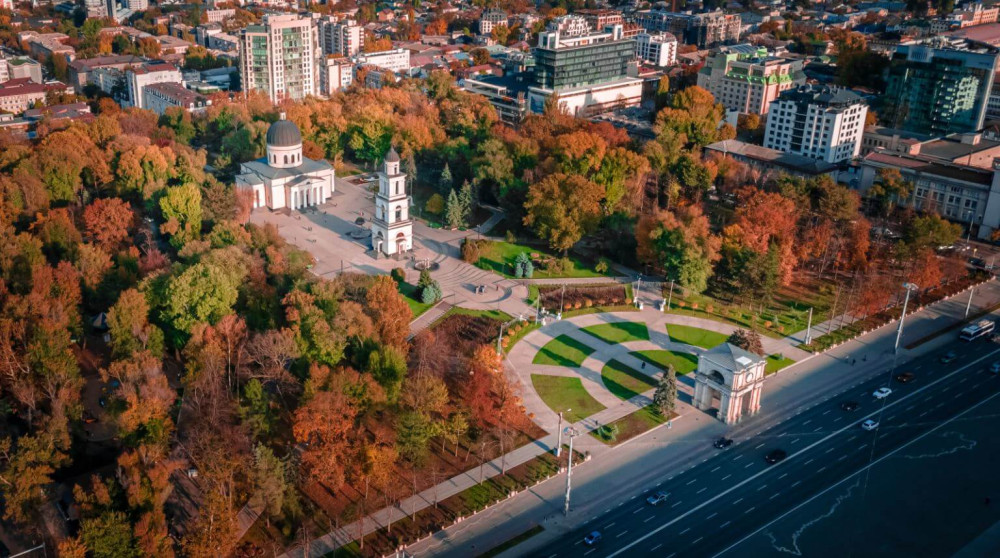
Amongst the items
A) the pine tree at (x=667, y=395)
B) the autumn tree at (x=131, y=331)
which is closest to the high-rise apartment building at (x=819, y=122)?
the pine tree at (x=667, y=395)

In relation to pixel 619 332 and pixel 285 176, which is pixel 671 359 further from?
pixel 285 176

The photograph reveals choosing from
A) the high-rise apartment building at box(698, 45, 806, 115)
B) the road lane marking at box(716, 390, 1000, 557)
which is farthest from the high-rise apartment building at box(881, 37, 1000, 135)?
the road lane marking at box(716, 390, 1000, 557)

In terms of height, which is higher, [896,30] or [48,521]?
[896,30]

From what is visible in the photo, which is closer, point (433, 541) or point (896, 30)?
point (433, 541)

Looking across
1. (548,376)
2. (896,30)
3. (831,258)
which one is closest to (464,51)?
(896,30)

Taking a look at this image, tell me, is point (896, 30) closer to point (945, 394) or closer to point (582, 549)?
Answer: point (945, 394)
